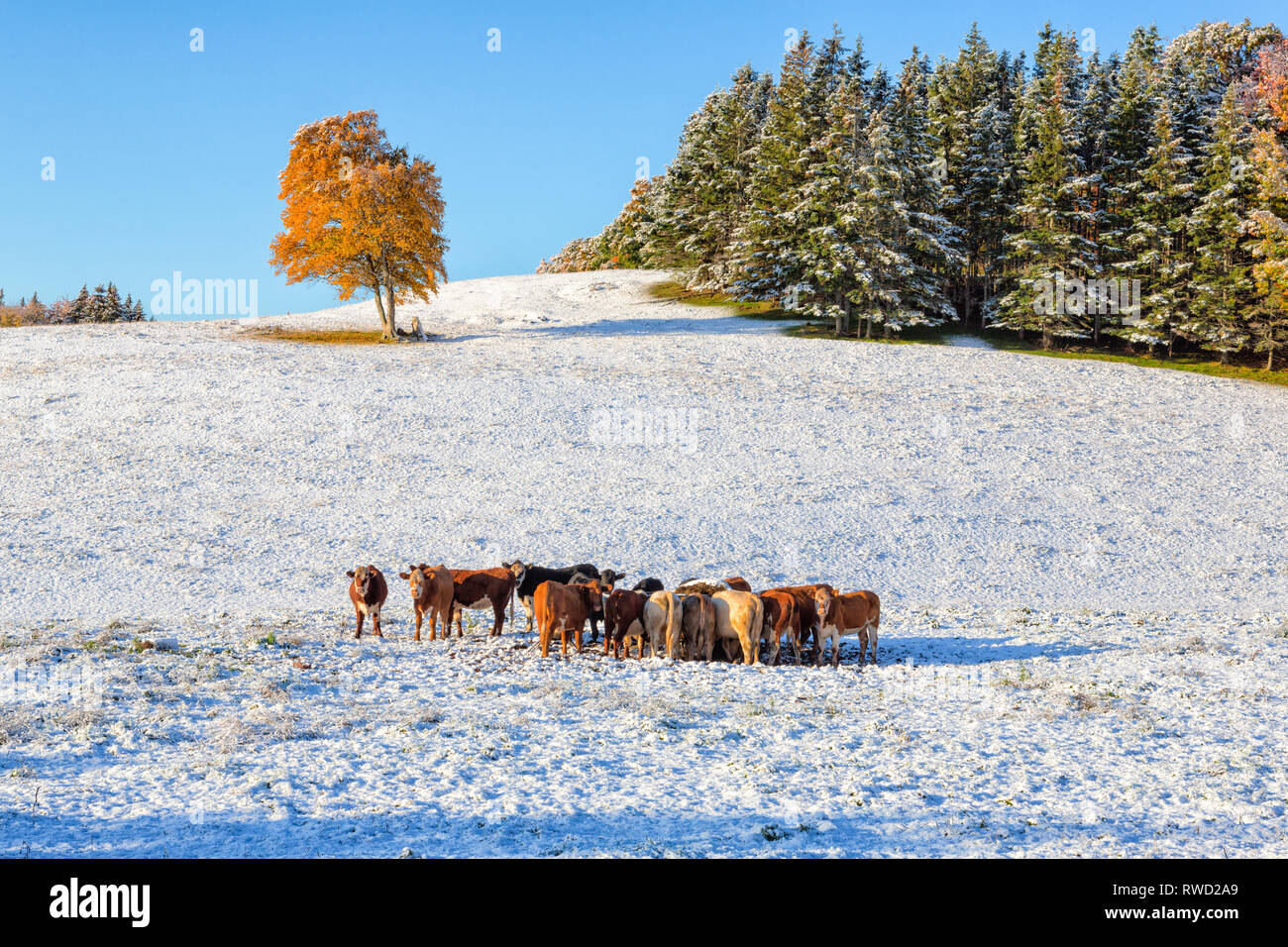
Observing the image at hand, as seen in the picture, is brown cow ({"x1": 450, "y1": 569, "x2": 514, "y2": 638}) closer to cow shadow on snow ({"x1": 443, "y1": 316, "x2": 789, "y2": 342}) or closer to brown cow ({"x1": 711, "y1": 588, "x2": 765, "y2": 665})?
brown cow ({"x1": 711, "y1": 588, "x2": 765, "y2": 665})

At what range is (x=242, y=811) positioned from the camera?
821cm

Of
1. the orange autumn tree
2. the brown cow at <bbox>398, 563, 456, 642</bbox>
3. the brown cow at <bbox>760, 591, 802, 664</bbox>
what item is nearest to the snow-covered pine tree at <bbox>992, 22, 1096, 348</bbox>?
the orange autumn tree

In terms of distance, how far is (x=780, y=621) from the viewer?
49.9 ft

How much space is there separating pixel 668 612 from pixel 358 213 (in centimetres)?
4245

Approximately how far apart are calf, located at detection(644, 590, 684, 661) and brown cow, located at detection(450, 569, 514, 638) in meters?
2.81

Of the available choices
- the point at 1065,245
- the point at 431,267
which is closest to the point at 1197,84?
the point at 1065,245

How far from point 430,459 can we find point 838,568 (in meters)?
A: 15.3

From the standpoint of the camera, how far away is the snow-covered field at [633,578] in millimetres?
8656

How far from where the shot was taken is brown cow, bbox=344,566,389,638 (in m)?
15.9

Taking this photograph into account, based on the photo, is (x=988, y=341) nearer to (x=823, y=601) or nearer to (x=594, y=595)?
(x=823, y=601)

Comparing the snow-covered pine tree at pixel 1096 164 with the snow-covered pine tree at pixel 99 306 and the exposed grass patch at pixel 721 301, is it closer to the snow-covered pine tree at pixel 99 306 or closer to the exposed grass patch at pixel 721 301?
the exposed grass patch at pixel 721 301

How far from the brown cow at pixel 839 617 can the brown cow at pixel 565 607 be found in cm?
386
